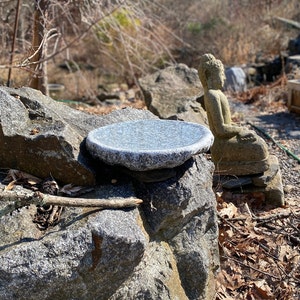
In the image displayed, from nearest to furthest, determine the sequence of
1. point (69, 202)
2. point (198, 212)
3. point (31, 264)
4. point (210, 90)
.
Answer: point (31, 264) → point (69, 202) → point (198, 212) → point (210, 90)

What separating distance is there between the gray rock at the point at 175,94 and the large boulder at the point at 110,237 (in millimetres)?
2718

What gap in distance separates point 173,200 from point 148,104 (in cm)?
387

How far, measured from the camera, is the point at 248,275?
3.56 m

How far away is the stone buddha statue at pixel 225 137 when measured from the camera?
4.41 metres

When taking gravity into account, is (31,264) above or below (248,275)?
above

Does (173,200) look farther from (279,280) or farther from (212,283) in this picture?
(279,280)

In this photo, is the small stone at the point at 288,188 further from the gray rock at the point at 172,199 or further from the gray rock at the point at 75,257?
the gray rock at the point at 75,257

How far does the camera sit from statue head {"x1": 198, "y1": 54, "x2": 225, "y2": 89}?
4418mm

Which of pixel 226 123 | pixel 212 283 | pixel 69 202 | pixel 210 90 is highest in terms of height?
pixel 69 202

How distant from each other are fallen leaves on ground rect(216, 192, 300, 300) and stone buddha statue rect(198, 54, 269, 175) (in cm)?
28

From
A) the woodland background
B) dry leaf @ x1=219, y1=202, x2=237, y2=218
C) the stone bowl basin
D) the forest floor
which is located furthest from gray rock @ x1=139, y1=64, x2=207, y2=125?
the stone bowl basin

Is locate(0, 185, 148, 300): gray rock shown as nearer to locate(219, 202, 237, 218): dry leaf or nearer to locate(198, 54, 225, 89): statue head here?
locate(219, 202, 237, 218): dry leaf

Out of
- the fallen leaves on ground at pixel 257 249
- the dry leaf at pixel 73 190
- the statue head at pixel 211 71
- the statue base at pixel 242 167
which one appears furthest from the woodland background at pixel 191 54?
the dry leaf at pixel 73 190

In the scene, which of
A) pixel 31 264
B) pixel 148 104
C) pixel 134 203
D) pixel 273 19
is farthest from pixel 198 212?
pixel 273 19
